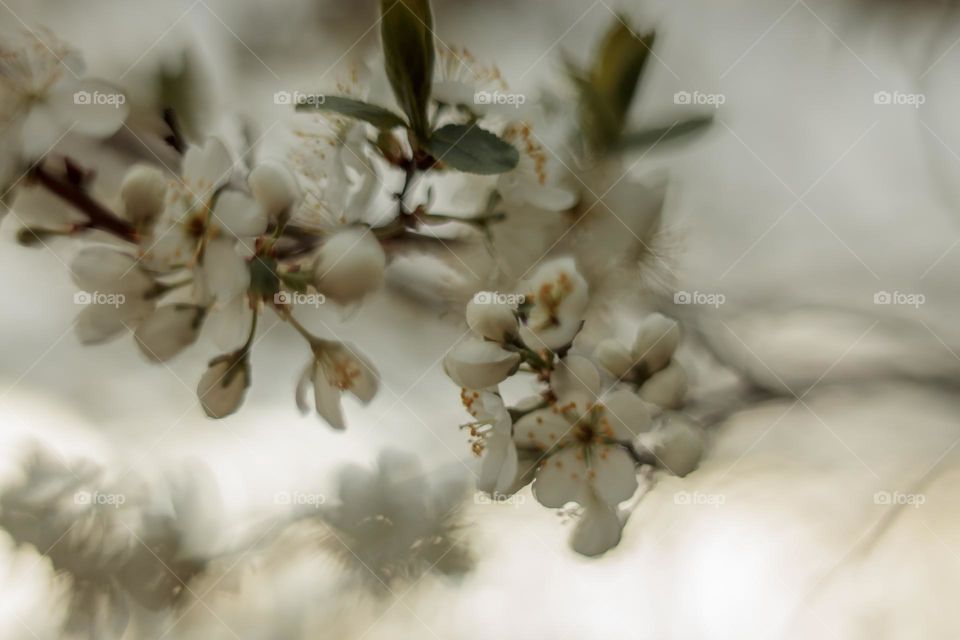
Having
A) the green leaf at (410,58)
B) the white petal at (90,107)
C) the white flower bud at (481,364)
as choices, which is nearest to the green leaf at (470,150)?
the green leaf at (410,58)

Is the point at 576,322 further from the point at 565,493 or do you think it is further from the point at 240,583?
the point at 240,583

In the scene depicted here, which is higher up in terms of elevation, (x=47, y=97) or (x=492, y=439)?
(x=47, y=97)

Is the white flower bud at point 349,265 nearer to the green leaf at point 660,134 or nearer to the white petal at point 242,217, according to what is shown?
the white petal at point 242,217

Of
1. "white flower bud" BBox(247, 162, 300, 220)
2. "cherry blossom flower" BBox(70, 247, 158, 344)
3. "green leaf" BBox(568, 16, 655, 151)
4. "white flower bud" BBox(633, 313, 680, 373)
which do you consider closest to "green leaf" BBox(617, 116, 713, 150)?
"green leaf" BBox(568, 16, 655, 151)

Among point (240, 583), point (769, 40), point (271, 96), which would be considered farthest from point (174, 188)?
point (769, 40)

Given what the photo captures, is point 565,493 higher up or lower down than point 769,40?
lower down

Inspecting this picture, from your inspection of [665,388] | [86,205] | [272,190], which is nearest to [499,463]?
[665,388]

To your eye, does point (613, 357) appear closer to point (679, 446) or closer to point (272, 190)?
point (679, 446)
